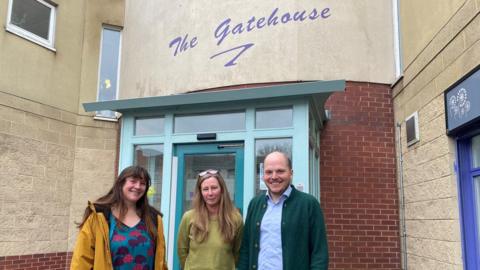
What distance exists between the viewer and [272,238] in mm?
3111

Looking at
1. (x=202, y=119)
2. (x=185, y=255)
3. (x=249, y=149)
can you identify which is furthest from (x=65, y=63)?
(x=185, y=255)

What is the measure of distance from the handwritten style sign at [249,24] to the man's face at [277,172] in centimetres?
459

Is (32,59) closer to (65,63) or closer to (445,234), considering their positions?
(65,63)

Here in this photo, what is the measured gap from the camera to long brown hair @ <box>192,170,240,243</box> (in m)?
3.32

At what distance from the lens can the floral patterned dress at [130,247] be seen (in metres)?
3.04

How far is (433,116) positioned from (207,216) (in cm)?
332

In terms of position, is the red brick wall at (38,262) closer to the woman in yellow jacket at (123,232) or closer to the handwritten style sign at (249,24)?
the handwritten style sign at (249,24)

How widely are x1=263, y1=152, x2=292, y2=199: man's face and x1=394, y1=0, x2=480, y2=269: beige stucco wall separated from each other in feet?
7.63

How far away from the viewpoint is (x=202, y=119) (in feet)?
19.8

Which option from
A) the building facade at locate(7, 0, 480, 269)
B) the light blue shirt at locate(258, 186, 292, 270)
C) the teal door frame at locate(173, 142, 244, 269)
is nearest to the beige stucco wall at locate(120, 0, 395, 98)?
the building facade at locate(7, 0, 480, 269)

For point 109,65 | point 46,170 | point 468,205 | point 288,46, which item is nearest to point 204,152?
point 288,46

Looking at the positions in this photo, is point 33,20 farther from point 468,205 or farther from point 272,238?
point 468,205

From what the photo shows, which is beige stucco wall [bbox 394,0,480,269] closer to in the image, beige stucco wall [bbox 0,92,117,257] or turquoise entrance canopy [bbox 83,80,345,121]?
turquoise entrance canopy [bbox 83,80,345,121]

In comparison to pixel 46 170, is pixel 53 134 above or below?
above
